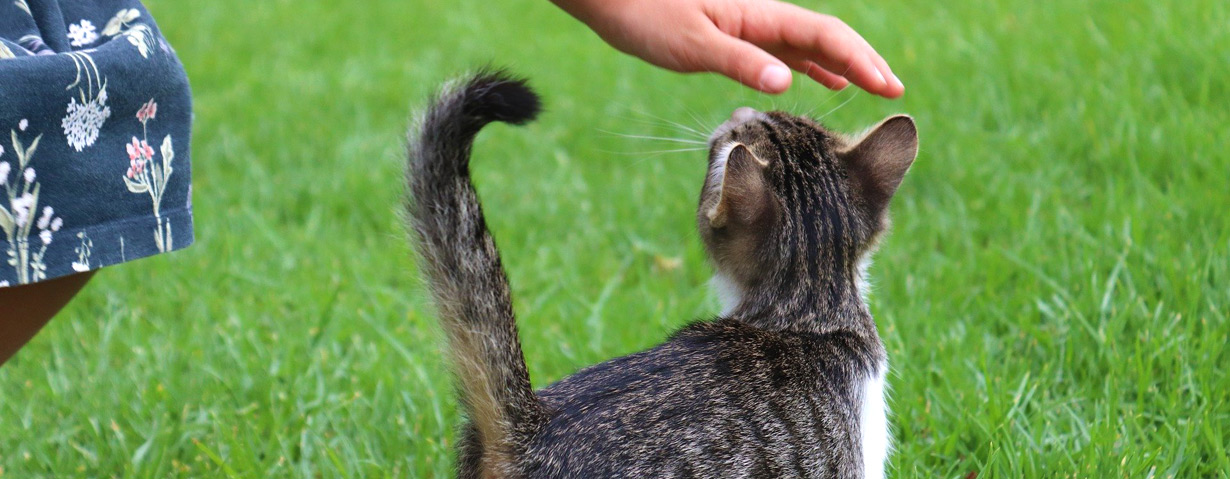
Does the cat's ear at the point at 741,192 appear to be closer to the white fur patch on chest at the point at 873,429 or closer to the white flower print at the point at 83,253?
the white fur patch on chest at the point at 873,429

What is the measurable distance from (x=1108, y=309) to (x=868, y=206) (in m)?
1.20

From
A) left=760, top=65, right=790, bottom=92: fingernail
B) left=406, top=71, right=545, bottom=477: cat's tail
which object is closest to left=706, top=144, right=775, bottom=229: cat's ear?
left=760, top=65, right=790, bottom=92: fingernail

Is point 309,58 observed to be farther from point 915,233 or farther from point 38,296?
point 38,296

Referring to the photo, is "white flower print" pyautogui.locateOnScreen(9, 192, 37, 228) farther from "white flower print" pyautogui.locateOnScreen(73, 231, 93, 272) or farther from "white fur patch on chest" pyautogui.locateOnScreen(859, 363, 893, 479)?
"white fur patch on chest" pyautogui.locateOnScreen(859, 363, 893, 479)

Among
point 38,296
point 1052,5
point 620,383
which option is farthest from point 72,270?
point 1052,5

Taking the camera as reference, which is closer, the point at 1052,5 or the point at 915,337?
the point at 915,337

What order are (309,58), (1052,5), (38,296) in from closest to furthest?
(38,296) < (1052,5) < (309,58)

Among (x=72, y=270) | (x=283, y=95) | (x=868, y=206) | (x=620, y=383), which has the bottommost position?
(x=620, y=383)

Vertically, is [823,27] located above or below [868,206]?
above

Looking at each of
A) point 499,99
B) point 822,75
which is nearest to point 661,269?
point 822,75

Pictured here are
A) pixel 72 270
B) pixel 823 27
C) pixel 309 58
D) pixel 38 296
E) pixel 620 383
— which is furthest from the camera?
pixel 309 58

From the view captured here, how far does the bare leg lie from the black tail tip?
836 mm

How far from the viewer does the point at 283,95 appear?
6.46 metres

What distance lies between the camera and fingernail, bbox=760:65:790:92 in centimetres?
211
